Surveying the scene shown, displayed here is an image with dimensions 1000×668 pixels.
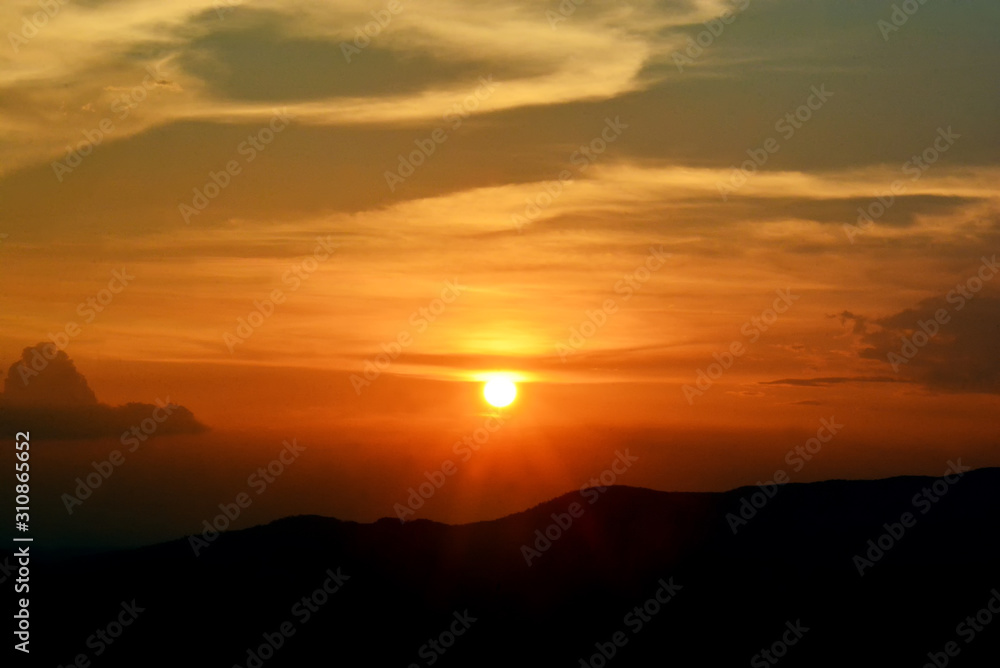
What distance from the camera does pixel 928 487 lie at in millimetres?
68688

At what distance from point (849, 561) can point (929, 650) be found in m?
10.0

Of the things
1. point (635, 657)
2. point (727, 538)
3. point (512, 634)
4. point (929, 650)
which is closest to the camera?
point (929, 650)

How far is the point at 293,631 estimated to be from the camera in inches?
2153

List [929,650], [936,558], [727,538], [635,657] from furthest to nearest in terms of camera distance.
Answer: [727,538]
[936,558]
[635,657]
[929,650]

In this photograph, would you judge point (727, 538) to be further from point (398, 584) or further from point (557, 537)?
point (398, 584)

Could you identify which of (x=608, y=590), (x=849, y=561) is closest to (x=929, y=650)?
(x=849, y=561)

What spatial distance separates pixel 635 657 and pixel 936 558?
18265mm

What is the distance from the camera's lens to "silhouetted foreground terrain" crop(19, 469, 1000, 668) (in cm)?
5044

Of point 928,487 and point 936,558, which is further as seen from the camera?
point 928,487

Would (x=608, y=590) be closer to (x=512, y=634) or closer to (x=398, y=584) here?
(x=512, y=634)

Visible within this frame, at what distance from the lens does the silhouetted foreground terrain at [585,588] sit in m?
50.4

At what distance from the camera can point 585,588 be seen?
58281mm

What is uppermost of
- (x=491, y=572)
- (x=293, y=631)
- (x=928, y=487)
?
(x=928, y=487)

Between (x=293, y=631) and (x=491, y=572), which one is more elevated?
(x=491, y=572)
